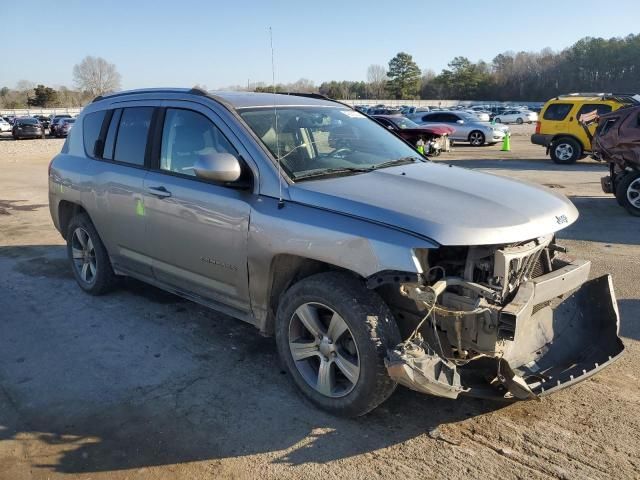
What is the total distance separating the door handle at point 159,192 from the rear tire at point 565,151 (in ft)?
54.4

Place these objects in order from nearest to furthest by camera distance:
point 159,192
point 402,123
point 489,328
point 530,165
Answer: point 489,328
point 159,192
point 530,165
point 402,123

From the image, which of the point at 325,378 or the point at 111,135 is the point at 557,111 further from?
the point at 325,378

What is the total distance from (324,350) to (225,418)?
733 mm

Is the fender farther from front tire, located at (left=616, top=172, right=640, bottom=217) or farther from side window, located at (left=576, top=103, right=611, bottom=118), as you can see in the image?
side window, located at (left=576, top=103, right=611, bottom=118)

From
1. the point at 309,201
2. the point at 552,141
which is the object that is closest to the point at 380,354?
the point at 309,201

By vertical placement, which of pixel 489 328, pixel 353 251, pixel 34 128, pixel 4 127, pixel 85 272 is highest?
pixel 4 127

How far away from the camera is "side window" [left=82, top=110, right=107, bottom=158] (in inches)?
210

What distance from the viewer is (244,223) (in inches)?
143

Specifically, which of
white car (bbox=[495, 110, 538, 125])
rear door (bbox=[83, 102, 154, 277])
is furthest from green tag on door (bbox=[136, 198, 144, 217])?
white car (bbox=[495, 110, 538, 125])

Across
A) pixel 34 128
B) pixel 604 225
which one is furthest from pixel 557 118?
pixel 34 128

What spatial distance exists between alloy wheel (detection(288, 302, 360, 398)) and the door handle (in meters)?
1.49

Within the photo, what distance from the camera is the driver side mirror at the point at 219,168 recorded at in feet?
11.5

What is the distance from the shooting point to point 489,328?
293 cm

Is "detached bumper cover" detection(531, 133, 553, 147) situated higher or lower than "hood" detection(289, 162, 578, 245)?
lower
